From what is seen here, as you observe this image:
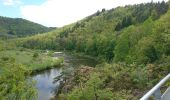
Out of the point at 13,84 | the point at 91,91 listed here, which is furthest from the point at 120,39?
the point at 91,91

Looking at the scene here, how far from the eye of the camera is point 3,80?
116ft

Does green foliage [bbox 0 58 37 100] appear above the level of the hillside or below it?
below

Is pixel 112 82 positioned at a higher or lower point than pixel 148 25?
lower

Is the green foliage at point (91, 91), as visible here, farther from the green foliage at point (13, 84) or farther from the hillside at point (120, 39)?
the hillside at point (120, 39)

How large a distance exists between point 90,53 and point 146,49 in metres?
76.5

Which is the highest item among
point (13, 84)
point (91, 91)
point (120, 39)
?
point (120, 39)

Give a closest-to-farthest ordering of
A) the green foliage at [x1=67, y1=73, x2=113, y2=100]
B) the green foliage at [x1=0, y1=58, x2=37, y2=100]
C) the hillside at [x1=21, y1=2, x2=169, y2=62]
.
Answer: the green foliage at [x1=67, y1=73, x2=113, y2=100], the green foliage at [x1=0, y1=58, x2=37, y2=100], the hillside at [x1=21, y1=2, x2=169, y2=62]

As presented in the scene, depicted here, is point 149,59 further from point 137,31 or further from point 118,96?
point 118,96

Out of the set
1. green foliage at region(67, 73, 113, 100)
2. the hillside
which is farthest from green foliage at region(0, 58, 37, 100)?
the hillside

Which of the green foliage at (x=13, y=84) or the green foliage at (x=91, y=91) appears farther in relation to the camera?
the green foliage at (x=13, y=84)

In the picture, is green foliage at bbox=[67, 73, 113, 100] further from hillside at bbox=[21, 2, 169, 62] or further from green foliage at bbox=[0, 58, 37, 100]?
hillside at bbox=[21, 2, 169, 62]

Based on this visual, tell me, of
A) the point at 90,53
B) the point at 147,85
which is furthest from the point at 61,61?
the point at 147,85

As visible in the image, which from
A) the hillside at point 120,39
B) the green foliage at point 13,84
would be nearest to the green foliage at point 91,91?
the green foliage at point 13,84

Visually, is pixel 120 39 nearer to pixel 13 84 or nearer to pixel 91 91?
pixel 13 84
